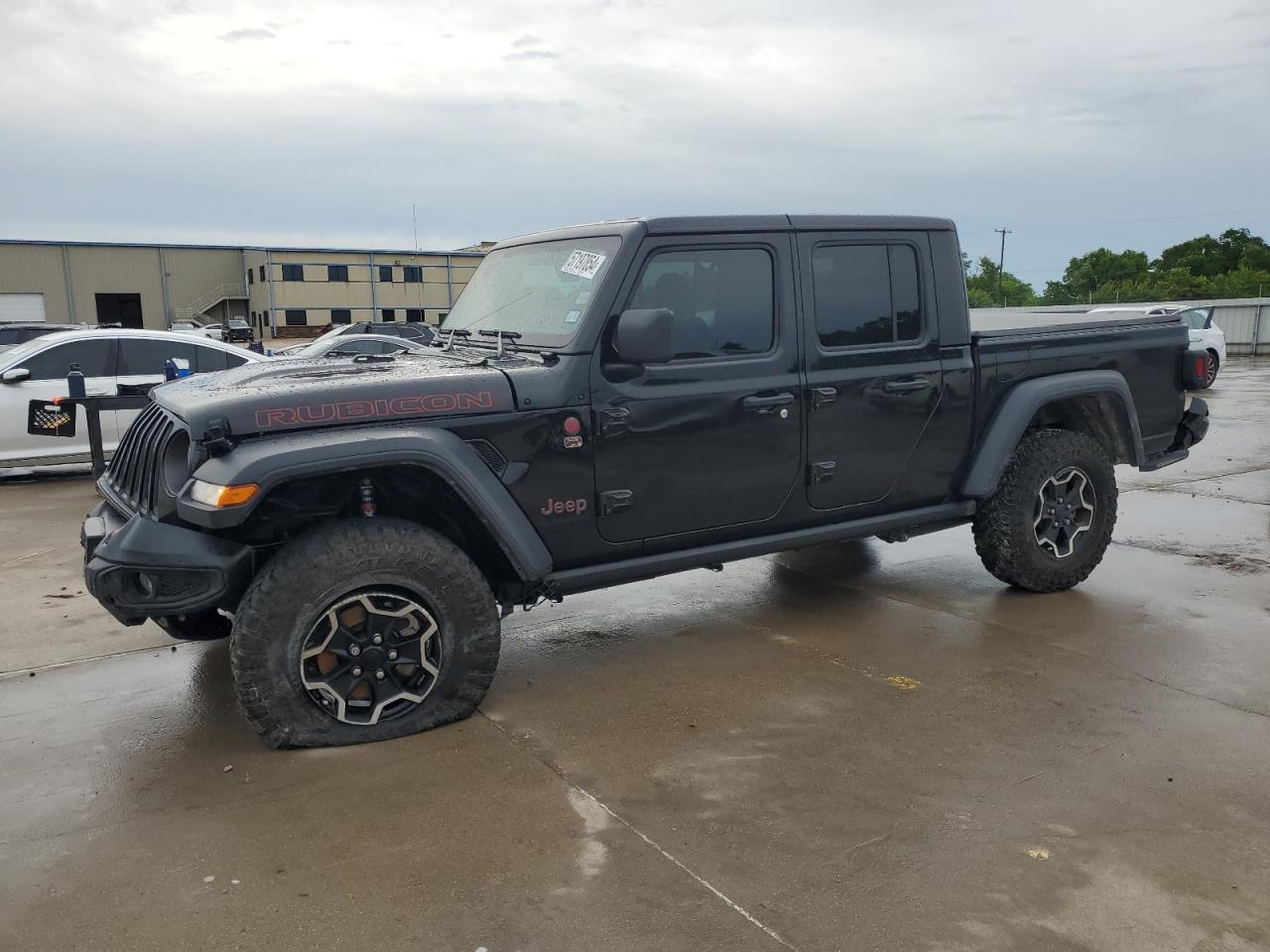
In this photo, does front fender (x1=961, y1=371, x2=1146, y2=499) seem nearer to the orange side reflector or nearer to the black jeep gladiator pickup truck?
the black jeep gladiator pickup truck

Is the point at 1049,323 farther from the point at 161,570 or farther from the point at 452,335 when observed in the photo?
the point at 161,570

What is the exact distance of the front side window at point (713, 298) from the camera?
431 cm

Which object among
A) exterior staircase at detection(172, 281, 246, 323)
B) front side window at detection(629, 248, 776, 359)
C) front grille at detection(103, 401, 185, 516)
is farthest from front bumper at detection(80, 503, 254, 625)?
exterior staircase at detection(172, 281, 246, 323)

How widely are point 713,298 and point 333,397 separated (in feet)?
5.57

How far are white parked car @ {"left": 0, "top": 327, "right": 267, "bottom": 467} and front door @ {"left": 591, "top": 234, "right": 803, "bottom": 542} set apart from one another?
670 cm

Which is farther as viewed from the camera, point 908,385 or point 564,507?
point 908,385

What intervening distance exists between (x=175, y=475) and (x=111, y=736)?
3.44 feet

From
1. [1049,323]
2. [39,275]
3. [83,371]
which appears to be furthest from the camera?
[39,275]

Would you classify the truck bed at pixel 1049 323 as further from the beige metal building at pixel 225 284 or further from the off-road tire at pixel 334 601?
the beige metal building at pixel 225 284

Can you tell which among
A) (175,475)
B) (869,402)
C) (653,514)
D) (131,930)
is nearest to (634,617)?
(653,514)

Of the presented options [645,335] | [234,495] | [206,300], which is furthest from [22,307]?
[645,335]

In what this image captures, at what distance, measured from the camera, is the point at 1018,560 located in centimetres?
535

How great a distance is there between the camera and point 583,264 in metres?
4.36

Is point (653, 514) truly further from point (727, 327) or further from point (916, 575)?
point (916, 575)
